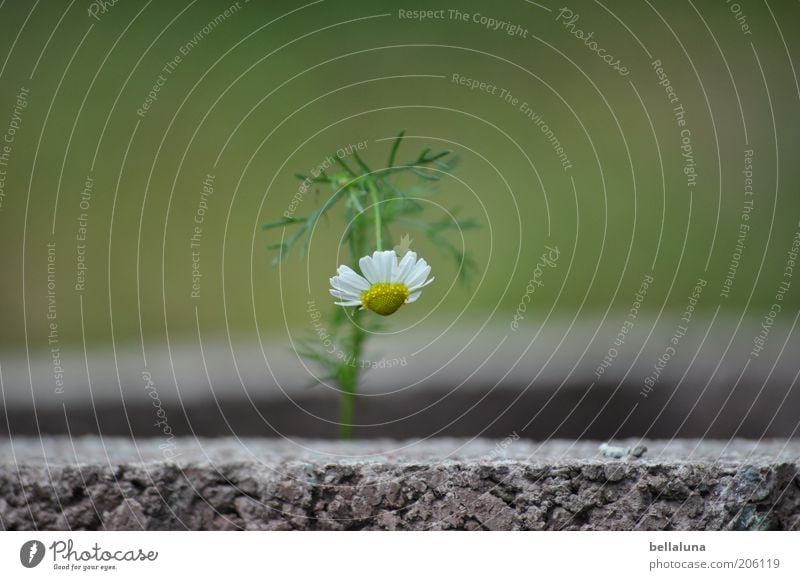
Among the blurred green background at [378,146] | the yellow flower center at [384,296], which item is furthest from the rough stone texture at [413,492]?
the blurred green background at [378,146]

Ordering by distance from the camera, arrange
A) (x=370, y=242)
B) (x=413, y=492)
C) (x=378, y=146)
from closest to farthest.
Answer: (x=413, y=492), (x=370, y=242), (x=378, y=146)

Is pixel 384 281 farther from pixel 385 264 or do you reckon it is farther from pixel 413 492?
pixel 413 492

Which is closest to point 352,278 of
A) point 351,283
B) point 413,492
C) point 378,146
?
point 351,283

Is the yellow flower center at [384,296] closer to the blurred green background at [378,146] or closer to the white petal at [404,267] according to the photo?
the white petal at [404,267]

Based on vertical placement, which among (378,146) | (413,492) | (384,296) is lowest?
(413,492)

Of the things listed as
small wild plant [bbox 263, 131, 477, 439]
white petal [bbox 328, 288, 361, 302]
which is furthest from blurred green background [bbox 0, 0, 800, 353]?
white petal [bbox 328, 288, 361, 302]

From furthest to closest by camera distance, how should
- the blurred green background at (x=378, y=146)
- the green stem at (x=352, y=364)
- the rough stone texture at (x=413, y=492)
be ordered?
the blurred green background at (x=378, y=146) → the green stem at (x=352, y=364) → the rough stone texture at (x=413, y=492)

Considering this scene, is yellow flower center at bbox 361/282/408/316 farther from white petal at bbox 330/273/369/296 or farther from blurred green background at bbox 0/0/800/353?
blurred green background at bbox 0/0/800/353

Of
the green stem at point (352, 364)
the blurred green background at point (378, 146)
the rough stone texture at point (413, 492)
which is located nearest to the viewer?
the rough stone texture at point (413, 492)

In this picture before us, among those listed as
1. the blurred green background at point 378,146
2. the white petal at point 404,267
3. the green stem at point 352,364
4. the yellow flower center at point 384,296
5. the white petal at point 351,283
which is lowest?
the green stem at point 352,364
